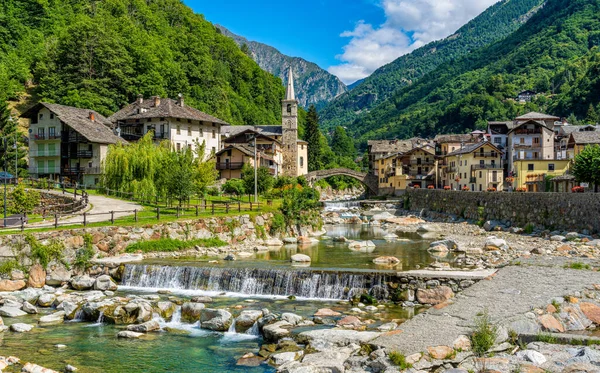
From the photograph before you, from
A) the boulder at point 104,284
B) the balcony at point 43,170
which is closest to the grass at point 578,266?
the boulder at point 104,284

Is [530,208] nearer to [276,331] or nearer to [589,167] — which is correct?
[589,167]

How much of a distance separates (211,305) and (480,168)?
6627cm

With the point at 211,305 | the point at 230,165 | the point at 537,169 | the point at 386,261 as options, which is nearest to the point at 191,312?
the point at 211,305

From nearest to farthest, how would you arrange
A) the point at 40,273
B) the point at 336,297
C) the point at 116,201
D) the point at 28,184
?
the point at 336,297, the point at 40,273, the point at 116,201, the point at 28,184

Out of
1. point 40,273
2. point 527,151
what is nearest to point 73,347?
point 40,273

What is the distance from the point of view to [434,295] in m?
22.6

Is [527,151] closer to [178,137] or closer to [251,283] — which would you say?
[178,137]

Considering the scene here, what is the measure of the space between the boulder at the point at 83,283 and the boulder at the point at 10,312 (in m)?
4.50

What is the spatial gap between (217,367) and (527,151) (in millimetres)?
78382

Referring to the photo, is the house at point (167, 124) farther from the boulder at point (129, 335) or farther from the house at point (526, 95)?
the house at point (526, 95)

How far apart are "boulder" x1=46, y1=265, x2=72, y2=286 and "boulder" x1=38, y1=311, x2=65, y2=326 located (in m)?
6.35

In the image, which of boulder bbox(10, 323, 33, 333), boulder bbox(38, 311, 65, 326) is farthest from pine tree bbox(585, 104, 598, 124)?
boulder bbox(10, 323, 33, 333)

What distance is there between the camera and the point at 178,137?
7244cm

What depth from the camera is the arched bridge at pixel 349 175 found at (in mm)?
109312
